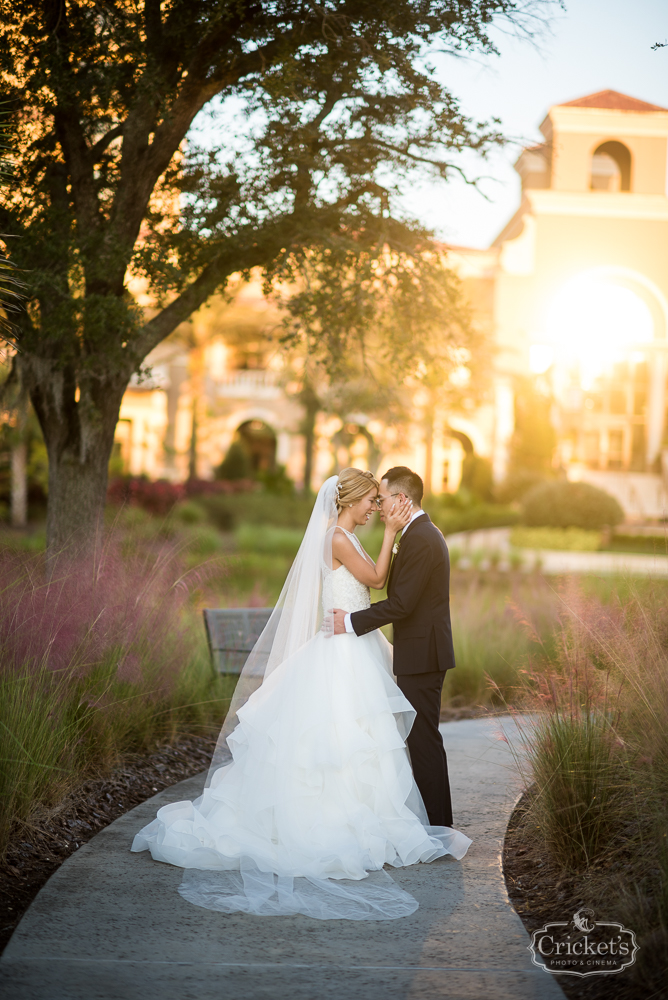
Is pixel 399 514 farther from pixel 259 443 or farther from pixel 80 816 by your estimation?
pixel 259 443

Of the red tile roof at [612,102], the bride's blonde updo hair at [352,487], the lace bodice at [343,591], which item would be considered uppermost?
the red tile roof at [612,102]

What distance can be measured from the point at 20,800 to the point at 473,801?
8.86 ft

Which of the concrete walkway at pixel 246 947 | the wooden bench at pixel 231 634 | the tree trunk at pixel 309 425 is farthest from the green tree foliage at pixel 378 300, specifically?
the tree trunk at pixel 309 425

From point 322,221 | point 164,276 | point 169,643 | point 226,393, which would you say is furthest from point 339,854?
point 226,393

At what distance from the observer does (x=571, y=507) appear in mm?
24688

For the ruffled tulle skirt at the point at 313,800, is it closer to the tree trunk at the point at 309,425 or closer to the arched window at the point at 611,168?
the tree trunk at the point at 309,425

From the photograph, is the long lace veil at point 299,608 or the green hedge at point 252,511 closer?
the long lace veil at point 299,608

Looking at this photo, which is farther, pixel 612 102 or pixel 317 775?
pixel 612 102

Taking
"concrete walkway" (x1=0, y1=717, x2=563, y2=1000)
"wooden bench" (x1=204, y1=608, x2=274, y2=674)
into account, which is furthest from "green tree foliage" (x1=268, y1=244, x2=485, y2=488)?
"concrete walkway" (x1=0, y1=717, x2=563, y2=1000)

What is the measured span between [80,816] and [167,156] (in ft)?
15.9

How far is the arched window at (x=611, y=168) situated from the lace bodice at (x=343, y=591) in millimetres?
36536

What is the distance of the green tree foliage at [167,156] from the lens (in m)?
6.32

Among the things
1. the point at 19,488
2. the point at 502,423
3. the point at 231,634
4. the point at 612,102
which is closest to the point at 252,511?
the point at 19,488

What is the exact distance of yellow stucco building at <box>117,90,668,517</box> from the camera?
3612 centimetres
